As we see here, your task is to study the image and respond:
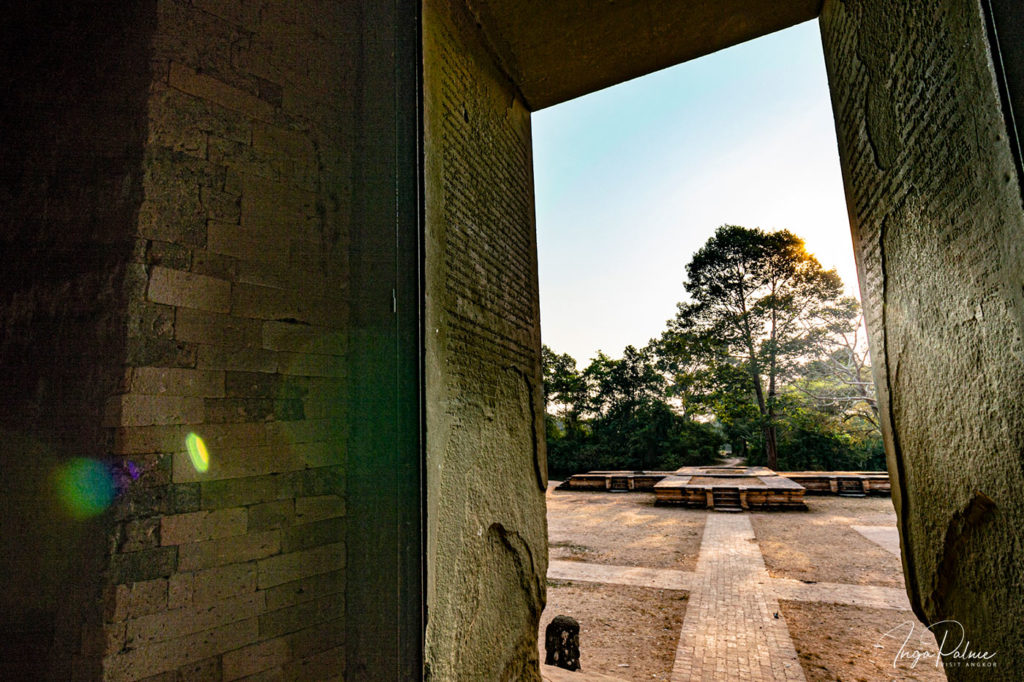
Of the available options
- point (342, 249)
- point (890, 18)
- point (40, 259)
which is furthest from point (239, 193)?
point (890, 18)

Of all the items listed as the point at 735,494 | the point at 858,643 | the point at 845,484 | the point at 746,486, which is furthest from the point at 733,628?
the point at 845,484

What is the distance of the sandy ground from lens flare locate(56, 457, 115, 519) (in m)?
3.65

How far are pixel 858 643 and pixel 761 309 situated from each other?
1764 centimetres

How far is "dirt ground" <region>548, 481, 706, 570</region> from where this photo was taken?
8.62 m

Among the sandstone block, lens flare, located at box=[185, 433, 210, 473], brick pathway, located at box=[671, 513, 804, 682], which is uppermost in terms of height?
the sandstone block

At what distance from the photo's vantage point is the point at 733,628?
539 centimetres

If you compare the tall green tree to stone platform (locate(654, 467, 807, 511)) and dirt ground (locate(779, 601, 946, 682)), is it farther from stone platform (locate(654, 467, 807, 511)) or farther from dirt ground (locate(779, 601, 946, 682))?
dirt ground (locate(779, 601, 946, 682))

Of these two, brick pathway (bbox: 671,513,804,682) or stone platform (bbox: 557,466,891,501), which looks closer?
brick pathway (bbox: 671,513,804,682)

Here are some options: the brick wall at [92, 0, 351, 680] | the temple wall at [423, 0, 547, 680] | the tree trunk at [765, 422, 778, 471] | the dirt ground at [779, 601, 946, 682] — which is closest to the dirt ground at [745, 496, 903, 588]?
the dirt ground at [779, 601, 946, 682]

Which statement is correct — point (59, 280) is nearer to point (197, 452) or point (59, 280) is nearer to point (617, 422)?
point (197, 452)

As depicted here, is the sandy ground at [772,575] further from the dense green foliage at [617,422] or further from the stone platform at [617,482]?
the dense green foliage at [617,422]

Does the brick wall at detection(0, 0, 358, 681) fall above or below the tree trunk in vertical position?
above

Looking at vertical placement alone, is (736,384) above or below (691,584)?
above

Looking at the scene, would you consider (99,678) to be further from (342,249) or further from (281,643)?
(342,249)
